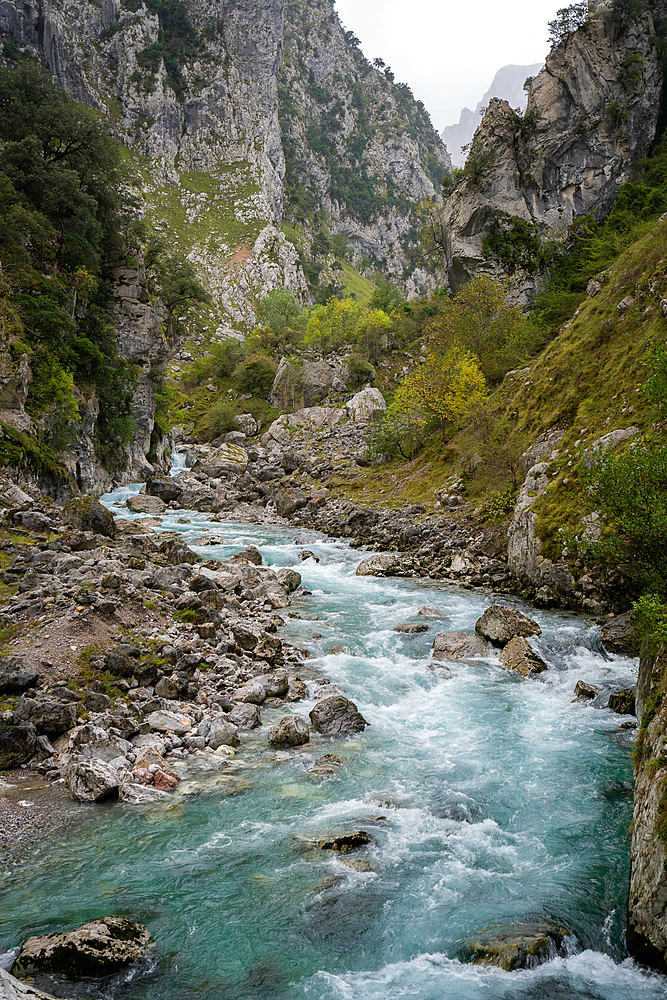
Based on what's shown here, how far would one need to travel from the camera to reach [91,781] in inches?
408

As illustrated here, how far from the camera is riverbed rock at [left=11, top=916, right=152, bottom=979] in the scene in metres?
6.70

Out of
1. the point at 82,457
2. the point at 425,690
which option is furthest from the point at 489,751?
the point at 82,457

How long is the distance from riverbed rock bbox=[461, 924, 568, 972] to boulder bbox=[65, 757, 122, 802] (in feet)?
21.7

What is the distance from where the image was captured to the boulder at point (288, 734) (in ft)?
41.4

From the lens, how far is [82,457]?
37125 mm

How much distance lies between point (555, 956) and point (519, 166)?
68.5 m

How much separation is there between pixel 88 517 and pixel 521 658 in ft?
64.2

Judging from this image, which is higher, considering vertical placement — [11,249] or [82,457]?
[11,249]

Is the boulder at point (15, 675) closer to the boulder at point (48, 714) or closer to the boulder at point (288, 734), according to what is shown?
the boulder at point (48, 714)

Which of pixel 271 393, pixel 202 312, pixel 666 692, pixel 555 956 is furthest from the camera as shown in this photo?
pixel 202 312

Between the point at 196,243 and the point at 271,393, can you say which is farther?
the point at 196,243

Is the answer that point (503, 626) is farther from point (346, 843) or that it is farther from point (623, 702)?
point (346, 843)

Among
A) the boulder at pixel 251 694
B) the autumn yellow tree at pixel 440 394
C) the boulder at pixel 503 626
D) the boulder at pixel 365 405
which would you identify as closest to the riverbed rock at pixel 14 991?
the boulder at pixel 251 694

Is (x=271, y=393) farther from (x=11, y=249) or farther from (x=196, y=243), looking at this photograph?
(x=196, y=243)
